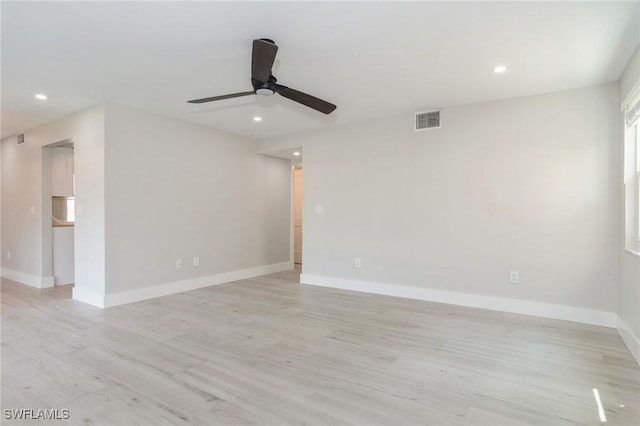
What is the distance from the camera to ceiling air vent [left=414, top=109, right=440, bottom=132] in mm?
4230

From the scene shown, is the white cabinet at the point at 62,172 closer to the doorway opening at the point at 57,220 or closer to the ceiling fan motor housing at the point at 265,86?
the doorway opening at the point at 57,220

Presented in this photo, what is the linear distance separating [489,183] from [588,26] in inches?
73.4

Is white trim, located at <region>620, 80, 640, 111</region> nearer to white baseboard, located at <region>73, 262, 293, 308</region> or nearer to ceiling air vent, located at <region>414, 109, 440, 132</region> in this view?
ceiling air vent, located at <region>414, 109, 440, 132</region>

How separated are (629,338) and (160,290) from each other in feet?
16.2

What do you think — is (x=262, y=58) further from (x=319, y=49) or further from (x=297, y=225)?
(x=297, y=225)

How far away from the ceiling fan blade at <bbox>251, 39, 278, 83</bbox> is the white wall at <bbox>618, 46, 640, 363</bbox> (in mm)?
2675

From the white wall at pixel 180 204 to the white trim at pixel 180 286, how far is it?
0.02 m

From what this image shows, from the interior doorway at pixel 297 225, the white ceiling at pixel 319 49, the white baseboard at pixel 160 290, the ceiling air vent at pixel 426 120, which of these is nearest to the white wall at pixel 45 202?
the white baseboard at pixel 160 290

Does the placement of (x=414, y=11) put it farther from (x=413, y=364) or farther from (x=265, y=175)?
(x=265, y=175)

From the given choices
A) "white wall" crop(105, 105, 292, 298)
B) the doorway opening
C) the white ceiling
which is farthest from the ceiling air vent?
the doorway opening

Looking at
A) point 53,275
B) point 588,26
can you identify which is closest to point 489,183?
point 588,26

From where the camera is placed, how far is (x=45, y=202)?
4.99 m

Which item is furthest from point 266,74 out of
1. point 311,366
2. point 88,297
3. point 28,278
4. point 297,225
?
point 28,278

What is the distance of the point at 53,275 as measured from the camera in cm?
508
